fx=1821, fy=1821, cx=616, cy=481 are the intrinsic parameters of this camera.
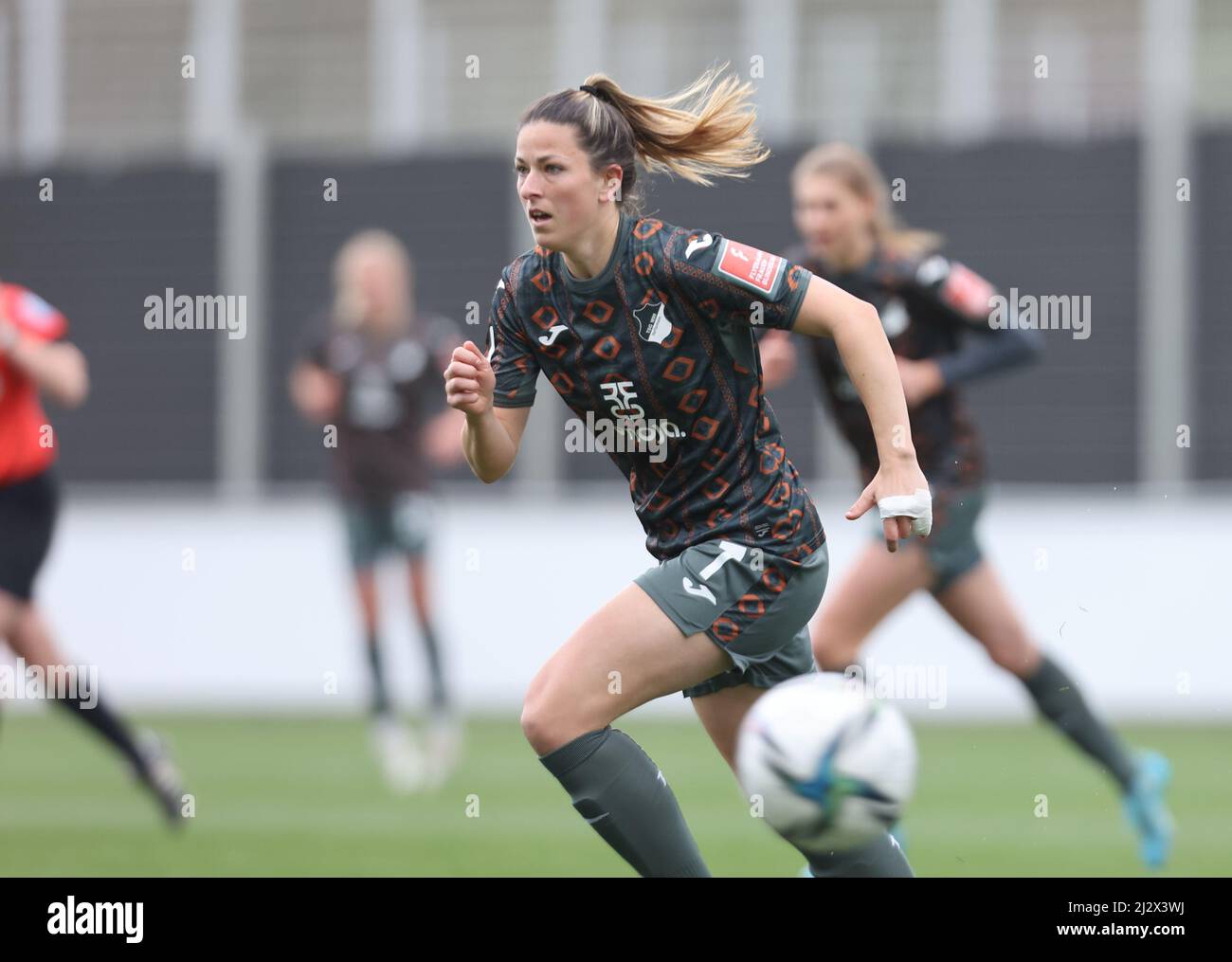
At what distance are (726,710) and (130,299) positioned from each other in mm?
9345

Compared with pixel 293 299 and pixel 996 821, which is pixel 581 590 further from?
pixel 996 821

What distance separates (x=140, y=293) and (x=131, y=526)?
1714 mm

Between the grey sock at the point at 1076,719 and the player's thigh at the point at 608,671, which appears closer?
the player's thigh at the point at 608,671

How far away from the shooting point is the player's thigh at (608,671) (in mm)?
4234

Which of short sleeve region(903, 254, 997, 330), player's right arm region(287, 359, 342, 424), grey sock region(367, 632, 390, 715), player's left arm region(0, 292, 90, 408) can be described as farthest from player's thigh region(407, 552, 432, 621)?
short sleeve region(903, 254, 997, 330)

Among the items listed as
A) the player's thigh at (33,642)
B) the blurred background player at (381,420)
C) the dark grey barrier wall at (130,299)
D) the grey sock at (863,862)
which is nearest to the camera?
the grey sock at (863,862)

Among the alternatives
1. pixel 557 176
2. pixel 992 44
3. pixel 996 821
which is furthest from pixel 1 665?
pixel 557 176

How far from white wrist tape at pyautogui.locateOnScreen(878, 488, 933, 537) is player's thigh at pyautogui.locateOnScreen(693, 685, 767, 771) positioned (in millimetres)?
661

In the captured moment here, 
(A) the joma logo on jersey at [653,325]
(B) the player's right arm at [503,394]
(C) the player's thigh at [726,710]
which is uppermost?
(A) the joma logo on jersey at [653,325]

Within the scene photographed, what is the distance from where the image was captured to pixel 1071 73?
11.9 meters

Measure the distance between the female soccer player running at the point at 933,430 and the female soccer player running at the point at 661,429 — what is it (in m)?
1.75

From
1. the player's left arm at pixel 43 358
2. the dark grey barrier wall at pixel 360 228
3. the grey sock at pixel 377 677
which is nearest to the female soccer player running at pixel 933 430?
the player's left arm at pixel 43 358

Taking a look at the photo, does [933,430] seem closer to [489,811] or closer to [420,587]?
[489,811]

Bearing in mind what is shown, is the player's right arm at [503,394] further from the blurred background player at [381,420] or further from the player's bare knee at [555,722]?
the blurred background player at [381,420]
